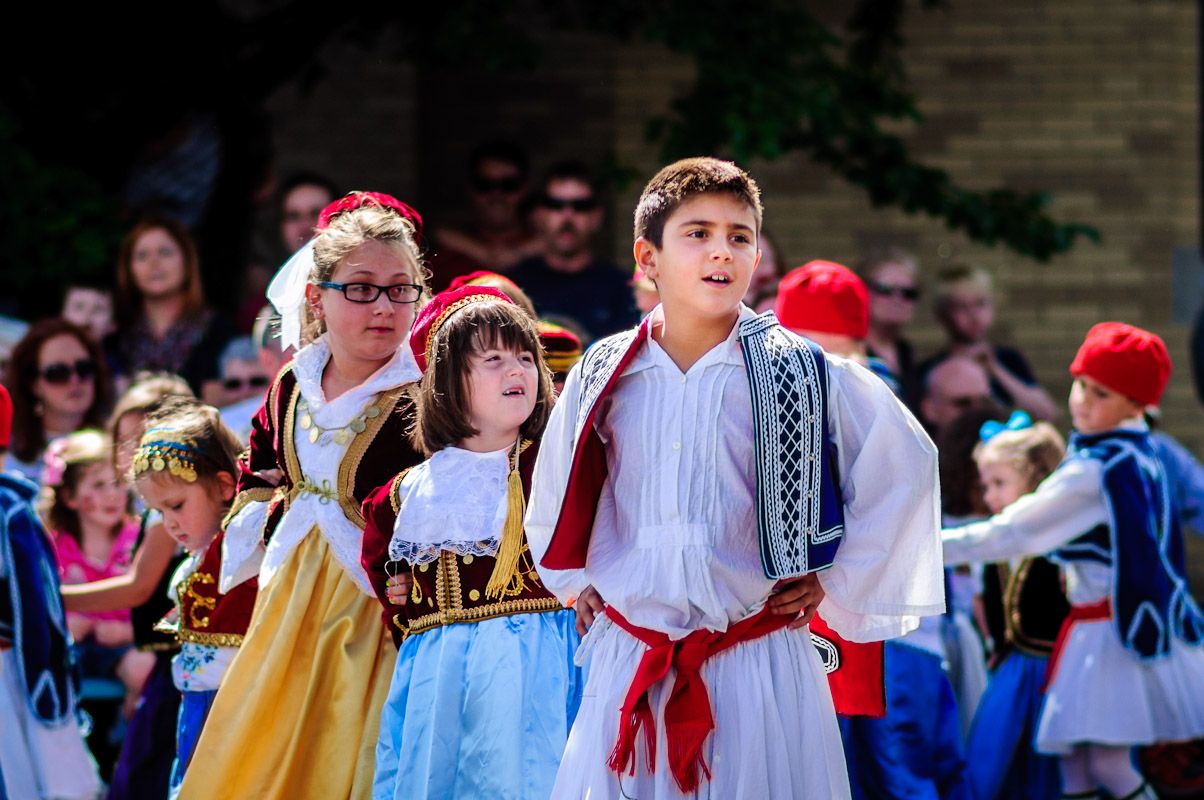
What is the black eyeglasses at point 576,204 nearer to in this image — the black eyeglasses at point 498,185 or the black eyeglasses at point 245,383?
the black eyeglasses at point 498,185

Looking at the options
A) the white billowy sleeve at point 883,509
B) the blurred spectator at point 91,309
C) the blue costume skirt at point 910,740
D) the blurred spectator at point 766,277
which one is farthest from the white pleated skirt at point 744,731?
the blurred spectator at point 91,309

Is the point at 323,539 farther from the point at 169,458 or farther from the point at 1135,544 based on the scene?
the point at 1135,544

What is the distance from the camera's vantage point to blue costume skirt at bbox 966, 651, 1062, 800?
18.2 ft

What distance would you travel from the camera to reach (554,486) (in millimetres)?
3338

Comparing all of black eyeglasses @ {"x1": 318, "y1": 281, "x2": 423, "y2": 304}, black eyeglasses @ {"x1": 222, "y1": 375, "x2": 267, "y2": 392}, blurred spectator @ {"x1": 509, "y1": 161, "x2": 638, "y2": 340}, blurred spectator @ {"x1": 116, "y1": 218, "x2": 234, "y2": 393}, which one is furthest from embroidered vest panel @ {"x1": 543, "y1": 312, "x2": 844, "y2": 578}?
blurred spectator @ {"x1": 116, "y1": 218, "x2": 234, "y2": 393}

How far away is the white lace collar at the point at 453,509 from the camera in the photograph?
375 cm

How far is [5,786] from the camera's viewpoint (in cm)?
465

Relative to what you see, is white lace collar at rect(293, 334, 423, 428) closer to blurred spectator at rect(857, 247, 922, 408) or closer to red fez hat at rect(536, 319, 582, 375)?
red fez hat at rect(536, 319, 582, 375)

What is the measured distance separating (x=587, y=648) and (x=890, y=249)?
4615 millimetres

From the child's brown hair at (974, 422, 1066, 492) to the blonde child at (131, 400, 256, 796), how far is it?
273cm

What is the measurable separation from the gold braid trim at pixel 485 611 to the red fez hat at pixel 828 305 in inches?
68.5

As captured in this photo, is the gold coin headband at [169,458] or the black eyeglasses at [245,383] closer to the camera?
the gold coin headband at [169,458]

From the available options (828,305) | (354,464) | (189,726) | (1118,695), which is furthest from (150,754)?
(1118,695)

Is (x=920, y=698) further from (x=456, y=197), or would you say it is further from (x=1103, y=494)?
(x=456, y=197)
